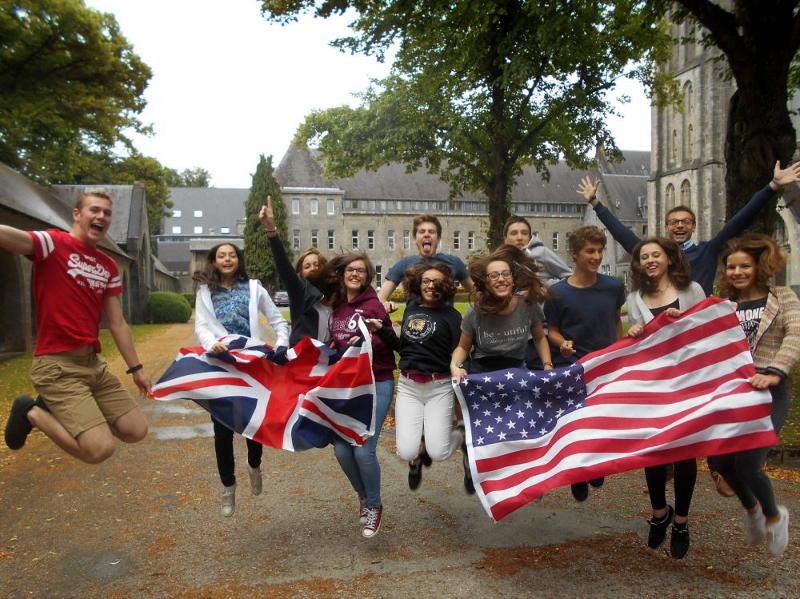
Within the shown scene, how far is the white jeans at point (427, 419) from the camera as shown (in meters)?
5.45

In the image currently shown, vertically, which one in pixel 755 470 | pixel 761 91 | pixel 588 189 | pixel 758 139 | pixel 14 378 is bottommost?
pixel 14 378

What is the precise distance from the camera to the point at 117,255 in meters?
37.3

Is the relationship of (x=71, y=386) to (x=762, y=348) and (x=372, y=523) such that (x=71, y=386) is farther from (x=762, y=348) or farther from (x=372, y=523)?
(x=762, y=348)

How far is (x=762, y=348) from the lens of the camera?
476cm

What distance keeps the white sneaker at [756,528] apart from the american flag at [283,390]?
281 centimetres

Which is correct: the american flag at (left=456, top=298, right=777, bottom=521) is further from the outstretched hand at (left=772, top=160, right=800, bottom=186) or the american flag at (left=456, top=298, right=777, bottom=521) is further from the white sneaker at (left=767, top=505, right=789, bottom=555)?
the outstretched hand at (left=772, top=160, right=800, bottom=186)

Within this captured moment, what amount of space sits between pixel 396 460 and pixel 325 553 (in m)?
3.13

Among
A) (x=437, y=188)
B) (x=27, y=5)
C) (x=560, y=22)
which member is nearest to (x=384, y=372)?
(x=560, y=22)

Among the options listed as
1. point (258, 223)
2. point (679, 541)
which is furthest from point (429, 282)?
point (258, 223)

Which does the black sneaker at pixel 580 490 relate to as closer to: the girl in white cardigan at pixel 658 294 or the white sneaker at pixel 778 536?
the girl in white cardigan at pixel 658 294

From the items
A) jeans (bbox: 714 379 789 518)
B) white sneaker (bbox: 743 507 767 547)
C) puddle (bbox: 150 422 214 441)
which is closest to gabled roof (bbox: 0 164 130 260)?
puddle (bbox: 150 422 214 441)

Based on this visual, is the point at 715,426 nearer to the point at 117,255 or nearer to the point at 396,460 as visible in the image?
the point at 396,460

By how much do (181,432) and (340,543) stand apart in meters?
5.58

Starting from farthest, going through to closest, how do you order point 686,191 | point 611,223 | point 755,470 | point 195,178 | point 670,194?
point 195,178, point 670,194, point 686,191, point 611,223, point 755,470
